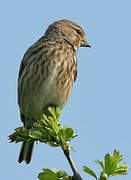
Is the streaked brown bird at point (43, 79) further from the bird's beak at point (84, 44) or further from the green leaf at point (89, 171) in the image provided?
the green leaf at point (89, 171)

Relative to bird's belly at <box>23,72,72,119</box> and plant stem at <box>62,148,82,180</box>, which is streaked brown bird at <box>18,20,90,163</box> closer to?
bird's belly at <box>23,72,72,119</box>

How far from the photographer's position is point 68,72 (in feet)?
15.7

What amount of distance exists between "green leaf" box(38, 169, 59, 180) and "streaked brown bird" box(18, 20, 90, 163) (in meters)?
2.52

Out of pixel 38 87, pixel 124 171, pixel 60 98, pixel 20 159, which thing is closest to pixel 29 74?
pixel 38 87

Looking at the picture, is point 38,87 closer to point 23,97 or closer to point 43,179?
point 23,97

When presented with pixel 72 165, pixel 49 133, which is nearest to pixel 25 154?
pixel 49 133

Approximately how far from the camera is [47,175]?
1946 mm

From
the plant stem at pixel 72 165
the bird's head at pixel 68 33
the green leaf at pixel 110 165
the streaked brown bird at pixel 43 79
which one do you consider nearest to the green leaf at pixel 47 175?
the plant stem at pixel 72 165

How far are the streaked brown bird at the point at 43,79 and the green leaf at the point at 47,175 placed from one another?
8.27ft

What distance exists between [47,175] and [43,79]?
2.60m

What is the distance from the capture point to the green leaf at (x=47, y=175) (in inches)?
76.2

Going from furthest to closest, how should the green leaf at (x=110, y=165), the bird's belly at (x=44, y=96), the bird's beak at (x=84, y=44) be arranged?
the bird's beak at (x=84, y=44)
the bird's belly at (x=44, y=96)
the green leaf at (x=110, y=165)

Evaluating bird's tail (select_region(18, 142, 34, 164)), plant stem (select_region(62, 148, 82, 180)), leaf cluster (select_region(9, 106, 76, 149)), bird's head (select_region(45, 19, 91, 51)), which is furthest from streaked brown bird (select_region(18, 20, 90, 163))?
plant stem (select_region(62, 148, 82, 180))

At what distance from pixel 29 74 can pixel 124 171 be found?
291 centimetres
